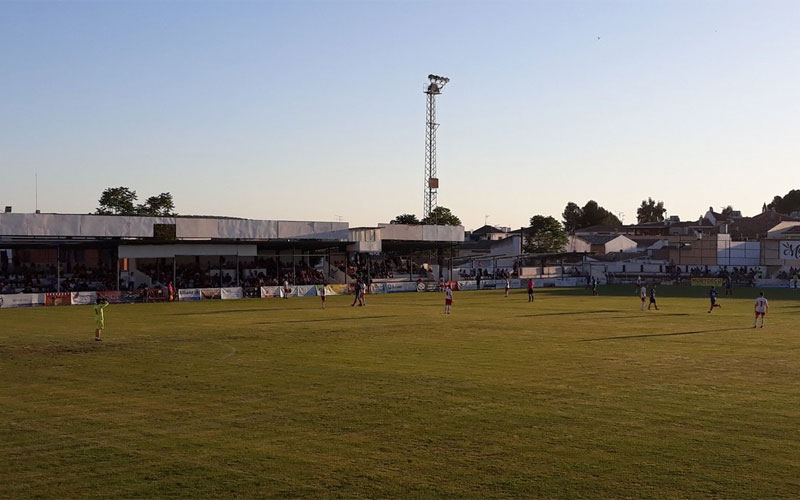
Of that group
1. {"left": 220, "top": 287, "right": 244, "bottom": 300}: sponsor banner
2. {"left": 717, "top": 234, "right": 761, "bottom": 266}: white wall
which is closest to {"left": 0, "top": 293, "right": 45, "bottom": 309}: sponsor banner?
{"left": 220, "top": 287, "right": 244, "bottom": 300}: sponsor banner

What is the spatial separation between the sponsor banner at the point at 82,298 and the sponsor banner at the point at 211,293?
8170mm

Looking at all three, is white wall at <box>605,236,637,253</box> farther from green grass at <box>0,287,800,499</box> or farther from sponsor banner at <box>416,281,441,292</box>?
green grass at <box>0,287,800,499</box>

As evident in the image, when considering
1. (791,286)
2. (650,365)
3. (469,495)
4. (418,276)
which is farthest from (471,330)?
(791,286)

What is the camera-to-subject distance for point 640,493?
37.6 feet

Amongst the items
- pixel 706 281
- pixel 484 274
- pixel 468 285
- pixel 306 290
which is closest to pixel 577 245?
pixel 706 281

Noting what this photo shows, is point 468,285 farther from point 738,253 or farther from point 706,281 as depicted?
point 738,253

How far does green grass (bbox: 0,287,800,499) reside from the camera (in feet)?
39.8

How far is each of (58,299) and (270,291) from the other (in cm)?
1696

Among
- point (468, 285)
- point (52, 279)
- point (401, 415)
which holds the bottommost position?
point (401, 415)

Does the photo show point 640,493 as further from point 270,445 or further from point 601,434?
point 270,445

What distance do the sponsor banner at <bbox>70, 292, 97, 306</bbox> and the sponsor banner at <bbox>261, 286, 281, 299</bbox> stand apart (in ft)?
44.4

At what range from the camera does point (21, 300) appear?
54.6 meters

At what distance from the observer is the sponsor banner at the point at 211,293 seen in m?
62.5

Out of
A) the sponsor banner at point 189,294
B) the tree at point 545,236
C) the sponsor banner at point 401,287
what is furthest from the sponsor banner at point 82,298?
the tree at point 545,236
